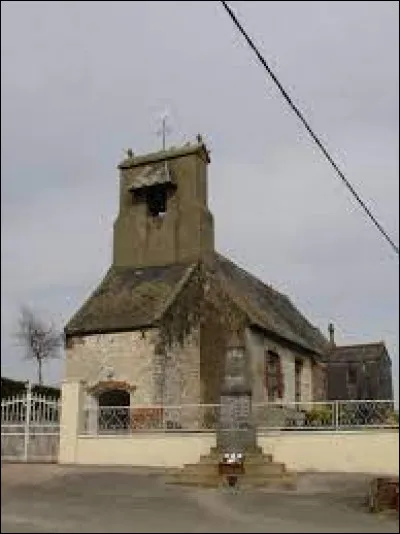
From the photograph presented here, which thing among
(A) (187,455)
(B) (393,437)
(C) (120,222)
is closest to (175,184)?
(C) (120,222)

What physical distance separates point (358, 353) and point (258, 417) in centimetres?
1004

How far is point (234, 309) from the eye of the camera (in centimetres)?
2484

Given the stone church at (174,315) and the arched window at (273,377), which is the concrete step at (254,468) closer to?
the stone church at (174,315)

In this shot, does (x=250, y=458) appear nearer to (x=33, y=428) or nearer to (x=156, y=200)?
A: (x=33, y=428)

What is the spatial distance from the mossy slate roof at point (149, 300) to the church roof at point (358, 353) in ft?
3.75

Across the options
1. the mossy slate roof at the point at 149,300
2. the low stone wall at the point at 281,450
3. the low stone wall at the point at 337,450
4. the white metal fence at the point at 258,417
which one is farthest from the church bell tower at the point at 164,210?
the low stone wall at the point at 337,450

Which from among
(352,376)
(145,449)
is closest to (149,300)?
(145,449)

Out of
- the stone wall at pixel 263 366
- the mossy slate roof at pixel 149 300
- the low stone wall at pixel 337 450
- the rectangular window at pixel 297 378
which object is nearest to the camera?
the low stone wall at pixel 337 450

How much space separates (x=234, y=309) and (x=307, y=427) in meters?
6.91

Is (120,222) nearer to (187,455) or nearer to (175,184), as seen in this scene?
(175,184)

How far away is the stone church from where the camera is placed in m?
23.8

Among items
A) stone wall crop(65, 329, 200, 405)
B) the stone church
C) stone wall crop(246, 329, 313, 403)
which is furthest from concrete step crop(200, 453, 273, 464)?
stone wall crop(246, 329, 313, 403)

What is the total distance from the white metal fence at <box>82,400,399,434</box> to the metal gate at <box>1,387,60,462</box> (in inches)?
31.9

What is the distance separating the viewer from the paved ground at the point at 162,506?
34.2ft
